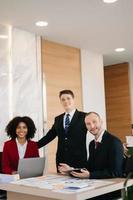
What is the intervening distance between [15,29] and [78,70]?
1578mm

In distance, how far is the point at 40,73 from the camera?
488 cm

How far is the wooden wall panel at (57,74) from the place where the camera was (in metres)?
5.02

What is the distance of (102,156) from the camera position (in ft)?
7.76

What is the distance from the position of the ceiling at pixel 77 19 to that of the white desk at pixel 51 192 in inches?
87.1

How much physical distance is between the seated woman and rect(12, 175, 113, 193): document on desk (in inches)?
35.9

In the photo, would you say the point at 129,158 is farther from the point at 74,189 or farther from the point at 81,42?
the point at 81,42

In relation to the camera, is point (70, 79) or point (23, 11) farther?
point (70, 79)

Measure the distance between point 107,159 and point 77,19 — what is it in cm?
237

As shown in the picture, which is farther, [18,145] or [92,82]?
[92,82]

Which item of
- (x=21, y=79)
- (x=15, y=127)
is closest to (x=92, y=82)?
(x=21, y=79)

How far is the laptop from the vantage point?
2373 mm

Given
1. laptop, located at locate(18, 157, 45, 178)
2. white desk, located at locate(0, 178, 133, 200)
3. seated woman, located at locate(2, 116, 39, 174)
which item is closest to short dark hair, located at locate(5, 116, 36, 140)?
seated woman, located at locate(2, 116, 39, 174)

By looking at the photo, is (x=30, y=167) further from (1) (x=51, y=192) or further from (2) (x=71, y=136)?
(2) (x=71, y=136)

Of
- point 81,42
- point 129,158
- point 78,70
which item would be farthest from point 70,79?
point 129,158
